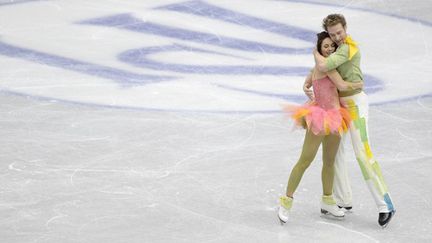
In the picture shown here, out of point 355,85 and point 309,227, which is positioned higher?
point 355,85

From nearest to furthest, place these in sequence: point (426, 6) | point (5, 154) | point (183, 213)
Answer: point (183, 213), point (5, 154), point (426, 6)

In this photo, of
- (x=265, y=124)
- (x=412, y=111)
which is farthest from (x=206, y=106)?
(x=412, y=111)

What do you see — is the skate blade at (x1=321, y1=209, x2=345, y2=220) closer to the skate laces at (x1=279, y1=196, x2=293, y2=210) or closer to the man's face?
the skate laces at (x1=279, y1=196, x2=293, y2=210)

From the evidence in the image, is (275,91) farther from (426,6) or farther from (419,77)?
(426,6)

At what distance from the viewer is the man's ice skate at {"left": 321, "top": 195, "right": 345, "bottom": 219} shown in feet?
19.5

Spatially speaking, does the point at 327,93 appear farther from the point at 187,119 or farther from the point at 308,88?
the point at 187,119

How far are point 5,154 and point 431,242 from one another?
323cm

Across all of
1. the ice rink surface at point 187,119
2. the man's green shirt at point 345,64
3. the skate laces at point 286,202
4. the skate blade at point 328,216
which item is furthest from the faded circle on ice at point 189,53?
the man's green shirt at point 345,64

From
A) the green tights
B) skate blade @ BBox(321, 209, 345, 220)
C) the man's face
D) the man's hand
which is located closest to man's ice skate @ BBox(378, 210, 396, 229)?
skate blade @ BBox(321, 209, 345, 220)

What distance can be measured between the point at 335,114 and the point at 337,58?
0.33m

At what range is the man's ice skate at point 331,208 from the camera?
5.95 meters

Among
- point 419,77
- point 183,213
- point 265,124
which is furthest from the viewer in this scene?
point 419,77

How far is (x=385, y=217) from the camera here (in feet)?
18.8

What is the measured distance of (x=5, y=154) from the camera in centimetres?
719
